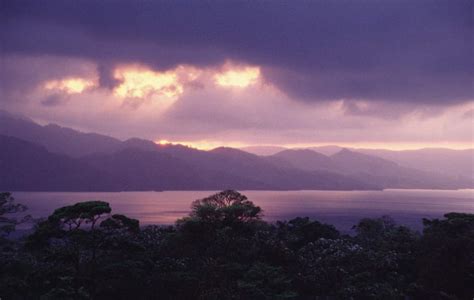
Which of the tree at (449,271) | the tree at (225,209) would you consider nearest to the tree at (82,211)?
the tree at (225,209)

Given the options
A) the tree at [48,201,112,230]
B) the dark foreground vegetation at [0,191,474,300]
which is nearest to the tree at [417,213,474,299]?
the dark foreground vegetation at [0,191,474,300]

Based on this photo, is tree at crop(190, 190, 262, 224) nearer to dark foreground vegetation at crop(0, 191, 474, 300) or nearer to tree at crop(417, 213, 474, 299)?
dark foreground vegetation at crop(0, 191, 474, 300)

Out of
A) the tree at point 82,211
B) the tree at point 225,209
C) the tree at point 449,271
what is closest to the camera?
the tree at point 449,271

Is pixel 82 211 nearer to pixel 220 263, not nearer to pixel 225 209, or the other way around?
pixel 220 263

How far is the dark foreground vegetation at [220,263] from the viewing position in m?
28.3

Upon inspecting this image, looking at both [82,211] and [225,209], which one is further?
[225,209]

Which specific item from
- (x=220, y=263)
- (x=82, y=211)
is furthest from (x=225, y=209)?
(x=82, y=211)

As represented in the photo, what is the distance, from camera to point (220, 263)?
34.7 meters

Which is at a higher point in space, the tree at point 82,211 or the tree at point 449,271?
the tree at point 82,211

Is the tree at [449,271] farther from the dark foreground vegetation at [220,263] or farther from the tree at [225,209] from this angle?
the tree at [225,209]

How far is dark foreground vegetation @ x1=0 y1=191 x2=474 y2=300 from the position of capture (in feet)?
92.9

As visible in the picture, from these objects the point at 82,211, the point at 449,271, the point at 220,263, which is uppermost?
the point at 82,211

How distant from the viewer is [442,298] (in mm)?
26812

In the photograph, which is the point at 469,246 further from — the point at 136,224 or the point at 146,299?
the point at 136,224
